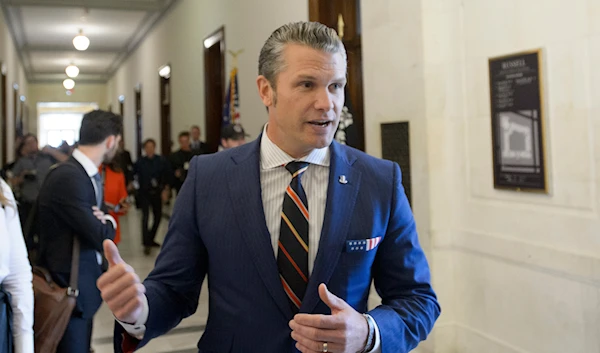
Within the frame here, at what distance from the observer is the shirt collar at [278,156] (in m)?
1.70

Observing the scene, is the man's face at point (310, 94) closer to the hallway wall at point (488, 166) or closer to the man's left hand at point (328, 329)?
the man's left hand at point (328, 329)

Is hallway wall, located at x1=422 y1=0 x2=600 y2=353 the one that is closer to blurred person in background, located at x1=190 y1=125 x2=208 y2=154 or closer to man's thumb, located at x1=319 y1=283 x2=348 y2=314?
man's thumb, located at x1=319 y1=283 x2=348 y2=314

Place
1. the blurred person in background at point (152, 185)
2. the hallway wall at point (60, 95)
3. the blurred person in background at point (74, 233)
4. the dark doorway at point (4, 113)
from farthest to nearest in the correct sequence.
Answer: the hallway wall at point (60, 95) → the dark doorway at point (4, 113) → the blurred person in background at point (152, 185) → the blurred person in background at point (74, 233)

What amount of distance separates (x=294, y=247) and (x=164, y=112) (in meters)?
14.5

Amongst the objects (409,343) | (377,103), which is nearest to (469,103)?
(377,103)

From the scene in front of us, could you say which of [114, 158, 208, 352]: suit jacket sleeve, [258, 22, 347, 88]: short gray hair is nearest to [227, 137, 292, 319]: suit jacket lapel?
[114, 158, 208, 352]: suit jacket sleeve

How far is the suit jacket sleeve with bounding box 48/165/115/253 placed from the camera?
316 centimetres

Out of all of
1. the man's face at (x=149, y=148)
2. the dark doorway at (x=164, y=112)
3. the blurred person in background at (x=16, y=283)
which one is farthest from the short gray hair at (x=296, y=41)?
the dark doorway at (x=164, y=112)

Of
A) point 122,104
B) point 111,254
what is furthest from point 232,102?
point 122,104

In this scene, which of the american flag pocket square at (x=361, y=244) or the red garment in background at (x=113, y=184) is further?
the red garment in background at (x=113, y=184)

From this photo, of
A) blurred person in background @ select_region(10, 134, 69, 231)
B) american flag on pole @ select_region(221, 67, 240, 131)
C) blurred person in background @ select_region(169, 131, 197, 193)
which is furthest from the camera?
blurred person in background @ select_region(169, 131, 197, 193)

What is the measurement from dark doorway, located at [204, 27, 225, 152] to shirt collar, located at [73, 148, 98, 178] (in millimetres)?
7537

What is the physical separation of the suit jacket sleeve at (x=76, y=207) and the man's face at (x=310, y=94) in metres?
1.87

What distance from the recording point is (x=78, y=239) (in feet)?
10.5
